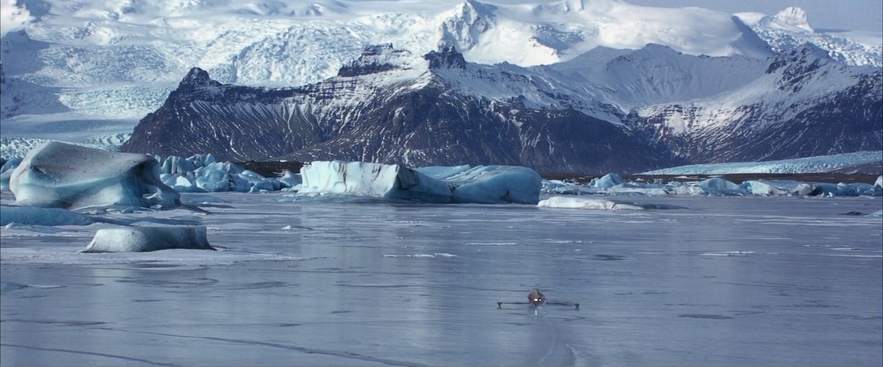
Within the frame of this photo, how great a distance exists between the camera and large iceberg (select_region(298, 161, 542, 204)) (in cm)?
4219

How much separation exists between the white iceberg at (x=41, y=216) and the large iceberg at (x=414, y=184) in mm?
22094

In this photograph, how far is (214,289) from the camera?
36.4ft

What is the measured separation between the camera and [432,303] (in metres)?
10.6

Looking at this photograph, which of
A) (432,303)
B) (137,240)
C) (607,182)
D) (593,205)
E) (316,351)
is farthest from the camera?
(607,182)

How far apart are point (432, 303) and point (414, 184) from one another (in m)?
31.7

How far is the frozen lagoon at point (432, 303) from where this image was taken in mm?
8156

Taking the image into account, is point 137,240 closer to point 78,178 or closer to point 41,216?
point 41,216

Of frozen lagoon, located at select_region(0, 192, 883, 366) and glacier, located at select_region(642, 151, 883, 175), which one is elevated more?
frozen lagoon, located at select_region(0, 192, 883, 366)

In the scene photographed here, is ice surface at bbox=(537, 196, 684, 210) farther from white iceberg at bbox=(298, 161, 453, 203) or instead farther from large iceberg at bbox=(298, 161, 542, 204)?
white iceberg at bbox=(298, 161, 453, 203)

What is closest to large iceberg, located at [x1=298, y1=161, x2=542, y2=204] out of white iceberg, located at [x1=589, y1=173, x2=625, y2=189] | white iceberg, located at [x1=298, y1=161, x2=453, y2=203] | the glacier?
white iceberg, located at [x1=298, y1=161, x2=453, y2=203]

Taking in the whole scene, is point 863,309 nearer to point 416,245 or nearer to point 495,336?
→ point 495,336

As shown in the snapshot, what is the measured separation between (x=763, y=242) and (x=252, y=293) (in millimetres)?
11342

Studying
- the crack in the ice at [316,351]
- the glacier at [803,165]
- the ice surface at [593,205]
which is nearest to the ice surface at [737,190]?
the ice surface at [593,205]

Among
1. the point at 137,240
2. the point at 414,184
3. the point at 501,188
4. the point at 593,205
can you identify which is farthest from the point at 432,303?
the point at 501,188
